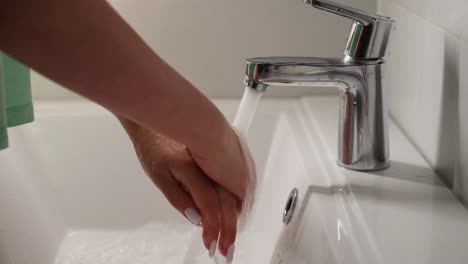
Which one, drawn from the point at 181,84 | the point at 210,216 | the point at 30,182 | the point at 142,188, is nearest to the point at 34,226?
the point at 30,182

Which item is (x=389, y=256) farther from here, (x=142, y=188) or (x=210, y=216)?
(x=142, y=188)

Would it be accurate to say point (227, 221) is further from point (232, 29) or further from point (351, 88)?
point (232, 29)

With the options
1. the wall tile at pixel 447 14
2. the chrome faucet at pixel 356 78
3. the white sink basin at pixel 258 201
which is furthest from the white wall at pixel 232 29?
the chrome faucet at pixel 356 78

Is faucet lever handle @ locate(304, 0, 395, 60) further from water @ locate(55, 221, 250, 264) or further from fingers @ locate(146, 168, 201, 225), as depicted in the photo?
water @ locate(55, 221, 250, 264)

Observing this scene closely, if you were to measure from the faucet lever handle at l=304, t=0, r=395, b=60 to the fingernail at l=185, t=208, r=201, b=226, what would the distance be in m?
0.25

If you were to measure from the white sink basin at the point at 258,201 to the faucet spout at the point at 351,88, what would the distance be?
27 millimetres

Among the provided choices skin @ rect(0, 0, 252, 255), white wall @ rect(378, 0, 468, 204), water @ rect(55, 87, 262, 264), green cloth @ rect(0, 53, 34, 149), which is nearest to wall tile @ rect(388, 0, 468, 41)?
white wall @ rect(378, 0, 468, 204)

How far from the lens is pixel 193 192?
62 cm

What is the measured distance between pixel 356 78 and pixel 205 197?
23 centimetres

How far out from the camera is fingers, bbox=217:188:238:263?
62cm

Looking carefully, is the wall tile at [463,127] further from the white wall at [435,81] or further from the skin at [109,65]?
the skin at [109,65]

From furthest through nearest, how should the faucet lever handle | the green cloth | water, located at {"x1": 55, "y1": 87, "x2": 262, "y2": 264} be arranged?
water, located at {"x1": 55, "y1": 87, "x2": 262, "y2": 264}
the green cloth
the faucet lever handle

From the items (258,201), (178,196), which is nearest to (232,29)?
(258,201)

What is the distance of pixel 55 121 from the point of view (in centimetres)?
106
